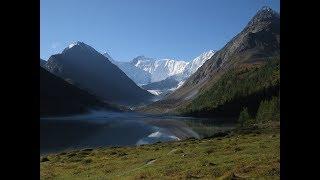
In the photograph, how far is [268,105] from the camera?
6540 inches
